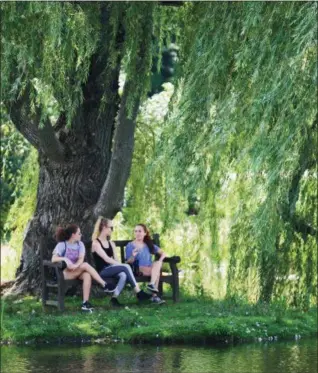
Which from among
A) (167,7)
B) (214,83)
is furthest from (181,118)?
(167,7)

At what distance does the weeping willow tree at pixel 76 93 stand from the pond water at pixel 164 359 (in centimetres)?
242

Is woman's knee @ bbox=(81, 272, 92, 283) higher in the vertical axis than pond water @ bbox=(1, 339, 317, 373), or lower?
higher

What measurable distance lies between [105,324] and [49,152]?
9.63 feet

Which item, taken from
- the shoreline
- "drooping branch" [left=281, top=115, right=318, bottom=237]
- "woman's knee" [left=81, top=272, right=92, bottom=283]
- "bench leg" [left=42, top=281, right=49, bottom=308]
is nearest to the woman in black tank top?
"woman's knee" [left=81, top=272, right=92, bottom=283]

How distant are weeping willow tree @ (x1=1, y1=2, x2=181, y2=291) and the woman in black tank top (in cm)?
57

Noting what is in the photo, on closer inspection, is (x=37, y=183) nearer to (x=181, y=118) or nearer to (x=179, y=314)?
(x=179, y=314)

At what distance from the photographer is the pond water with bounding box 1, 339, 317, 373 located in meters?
11.7

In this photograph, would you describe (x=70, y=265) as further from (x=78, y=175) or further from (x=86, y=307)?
(x=78, y=175)

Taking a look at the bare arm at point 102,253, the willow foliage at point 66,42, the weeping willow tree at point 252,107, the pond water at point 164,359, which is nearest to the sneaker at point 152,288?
the bare arm at point 102,253

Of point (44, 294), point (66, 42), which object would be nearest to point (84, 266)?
point (44, 294)

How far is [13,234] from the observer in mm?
17906

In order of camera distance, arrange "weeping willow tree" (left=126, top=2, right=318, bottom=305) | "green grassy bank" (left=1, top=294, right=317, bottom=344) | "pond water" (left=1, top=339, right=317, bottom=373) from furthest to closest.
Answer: "green grassy bank" (left=1, top=294, right=317, bottom=344) < "pond water" (left=1, top=339, right=317, bottom=373) < "weeping willow tree" (left=126, top=2, right=318, bottom=305)

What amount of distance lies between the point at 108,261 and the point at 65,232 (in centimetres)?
64

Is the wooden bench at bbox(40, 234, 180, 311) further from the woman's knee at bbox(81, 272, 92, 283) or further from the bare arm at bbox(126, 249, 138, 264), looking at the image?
the bare arm at bbox(126, 249, 138, 264)
